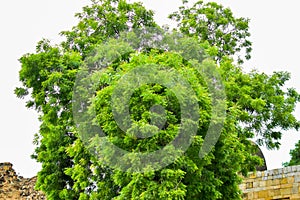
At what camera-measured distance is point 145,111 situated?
31.9ft

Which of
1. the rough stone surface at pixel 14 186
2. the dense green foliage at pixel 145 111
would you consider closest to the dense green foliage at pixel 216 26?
A: the dense green foliage at pixel 145 111

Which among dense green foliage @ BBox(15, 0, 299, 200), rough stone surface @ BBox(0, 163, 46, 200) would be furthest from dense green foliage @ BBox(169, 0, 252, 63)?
rough stone surface @ BBox(0, 163, 46, 200)

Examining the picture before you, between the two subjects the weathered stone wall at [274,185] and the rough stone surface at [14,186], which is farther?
the rough stone surface at [14,186]

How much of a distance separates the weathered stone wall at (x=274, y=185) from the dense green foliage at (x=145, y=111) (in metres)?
0.76

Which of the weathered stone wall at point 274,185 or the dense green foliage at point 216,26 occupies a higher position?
the dense green foliage at point 216,26

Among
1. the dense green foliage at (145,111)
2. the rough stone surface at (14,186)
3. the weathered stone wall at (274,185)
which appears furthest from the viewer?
the rough stone surface at (14,186)

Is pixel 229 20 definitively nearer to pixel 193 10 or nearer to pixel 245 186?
pixel 193 10

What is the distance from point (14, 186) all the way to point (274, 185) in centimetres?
759

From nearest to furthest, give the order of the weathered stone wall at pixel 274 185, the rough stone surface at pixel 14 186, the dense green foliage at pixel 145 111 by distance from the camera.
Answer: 1. the dense green foliage at pixel 145 111
2. the weathered stone wall at pixel 274 185
3. the rough stone surface at pixel 14 186

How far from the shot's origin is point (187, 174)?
33.4ft

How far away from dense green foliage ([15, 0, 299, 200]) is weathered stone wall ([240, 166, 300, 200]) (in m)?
0.76

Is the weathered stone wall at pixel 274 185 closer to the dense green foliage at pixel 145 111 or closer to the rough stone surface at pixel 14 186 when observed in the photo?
the dense green foliage at pixel 145 111

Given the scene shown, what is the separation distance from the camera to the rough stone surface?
50.9ft

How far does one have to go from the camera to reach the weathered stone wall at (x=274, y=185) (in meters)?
12.9
